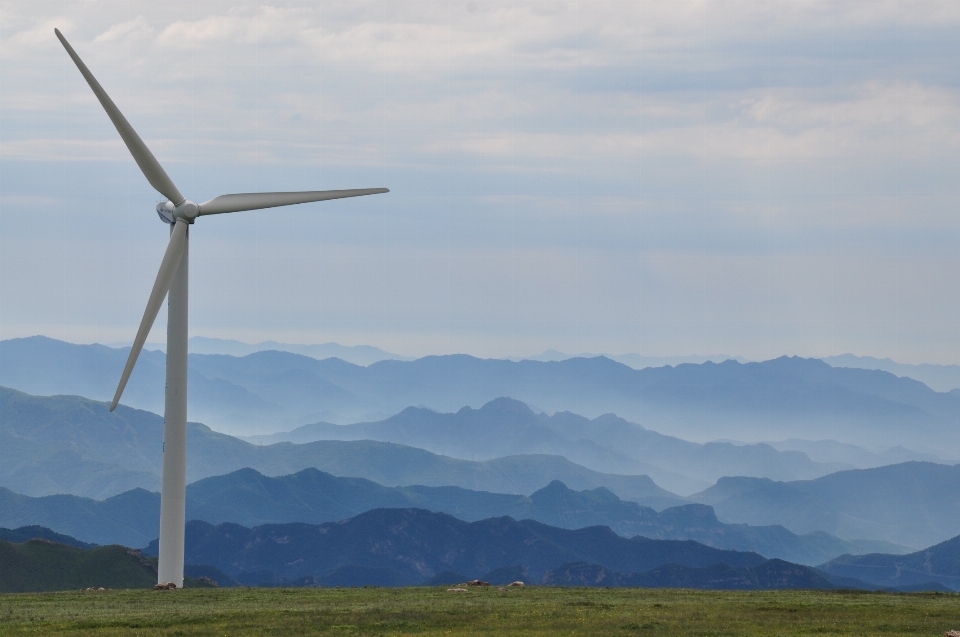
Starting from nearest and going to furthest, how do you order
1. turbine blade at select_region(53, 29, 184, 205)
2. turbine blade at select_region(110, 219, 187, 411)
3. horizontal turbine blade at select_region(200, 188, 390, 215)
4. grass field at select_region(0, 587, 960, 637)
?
grass field at select_region(0, 587, 960, 637) → turbine blade at select_region(110, 219, 187, 411) → turbine blade at select_region(53, 29, 184, 205) → horizontal turbine blade at select_region(200, 188, 390, 215)

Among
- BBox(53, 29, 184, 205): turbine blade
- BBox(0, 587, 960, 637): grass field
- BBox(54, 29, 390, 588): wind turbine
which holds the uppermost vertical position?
BBox(53, 29, 184, 205): turbine blade

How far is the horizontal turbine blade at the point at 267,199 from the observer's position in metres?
108

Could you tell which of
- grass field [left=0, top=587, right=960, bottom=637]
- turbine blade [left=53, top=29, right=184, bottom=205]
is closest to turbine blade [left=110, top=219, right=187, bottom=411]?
turbine blade [left=53, top=29, right=184, bottom=205]

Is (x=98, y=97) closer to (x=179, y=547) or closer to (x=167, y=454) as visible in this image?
(x=167, y=454)

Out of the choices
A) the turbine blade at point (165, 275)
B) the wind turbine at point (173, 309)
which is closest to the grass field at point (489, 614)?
the wind turbine at point (173, 309)

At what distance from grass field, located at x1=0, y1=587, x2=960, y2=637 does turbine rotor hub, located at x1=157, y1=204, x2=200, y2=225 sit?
32.5 metres

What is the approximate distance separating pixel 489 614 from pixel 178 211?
155 ft

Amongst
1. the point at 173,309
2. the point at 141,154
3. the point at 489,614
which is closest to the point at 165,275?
the point at 173,309

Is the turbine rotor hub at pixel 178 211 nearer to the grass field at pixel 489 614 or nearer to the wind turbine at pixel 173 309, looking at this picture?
the wind turbine at pixel 173 309

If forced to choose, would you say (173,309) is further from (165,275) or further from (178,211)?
(178,211)

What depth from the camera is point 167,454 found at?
10588cm

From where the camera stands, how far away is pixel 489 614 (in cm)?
8056

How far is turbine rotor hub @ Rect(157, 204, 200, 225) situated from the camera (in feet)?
347

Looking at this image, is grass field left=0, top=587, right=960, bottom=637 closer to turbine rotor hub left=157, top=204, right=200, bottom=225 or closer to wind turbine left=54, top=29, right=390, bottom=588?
wind turbine left=54, top=29, right=390, bottom=588
